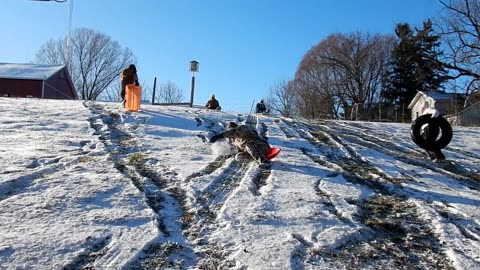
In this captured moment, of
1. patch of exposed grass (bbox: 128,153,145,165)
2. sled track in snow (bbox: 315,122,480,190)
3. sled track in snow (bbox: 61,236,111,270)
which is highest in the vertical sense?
sled track in snow (bbox: 315,122,480,190)

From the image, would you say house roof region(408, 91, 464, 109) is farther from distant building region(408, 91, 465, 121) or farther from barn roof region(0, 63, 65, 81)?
barn roof region(0, 63, 65, 81)

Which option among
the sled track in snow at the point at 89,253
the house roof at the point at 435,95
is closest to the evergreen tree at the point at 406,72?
the house roof at the point at 435,95

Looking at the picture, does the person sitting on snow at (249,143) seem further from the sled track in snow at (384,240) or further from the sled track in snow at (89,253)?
the sled track in snow at (89,253)

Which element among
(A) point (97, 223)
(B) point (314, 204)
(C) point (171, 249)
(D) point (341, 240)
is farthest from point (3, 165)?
(D) point (341, 240)

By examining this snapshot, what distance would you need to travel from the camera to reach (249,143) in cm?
803

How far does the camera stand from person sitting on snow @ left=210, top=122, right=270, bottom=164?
785 centimetres

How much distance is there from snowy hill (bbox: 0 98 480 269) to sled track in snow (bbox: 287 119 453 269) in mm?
21

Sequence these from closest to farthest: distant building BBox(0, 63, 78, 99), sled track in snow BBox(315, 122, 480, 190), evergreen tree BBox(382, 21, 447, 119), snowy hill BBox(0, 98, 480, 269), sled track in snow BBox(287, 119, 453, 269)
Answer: snowy hill BBox(0, 98, 480, 269), sled track in snow BBox(287, 119, 453, 269), sled track in snow BBox(315, 122, 480, 190), distant building BBox(0, 63, 78, 99), evergreen tree BBox(382, 21, 447, 119)

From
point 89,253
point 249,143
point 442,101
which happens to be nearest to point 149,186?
point 89,253

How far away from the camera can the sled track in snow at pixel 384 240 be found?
4164mm

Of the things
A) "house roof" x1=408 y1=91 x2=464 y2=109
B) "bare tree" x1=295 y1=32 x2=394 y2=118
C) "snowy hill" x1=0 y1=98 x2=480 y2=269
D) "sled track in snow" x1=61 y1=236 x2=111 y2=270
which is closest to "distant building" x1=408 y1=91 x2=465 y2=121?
"house roof" x1=408 y1=91 x2=464 y2=109

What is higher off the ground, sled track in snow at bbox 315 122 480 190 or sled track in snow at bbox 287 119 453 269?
sled track in snow at bbox 315 122 480 190

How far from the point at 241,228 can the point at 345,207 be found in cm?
157

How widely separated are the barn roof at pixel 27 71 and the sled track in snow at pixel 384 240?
114ft
